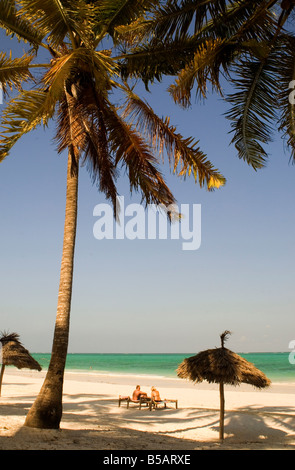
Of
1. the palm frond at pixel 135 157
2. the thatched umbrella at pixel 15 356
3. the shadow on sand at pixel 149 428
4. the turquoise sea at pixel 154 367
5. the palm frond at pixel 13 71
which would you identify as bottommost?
the turquoise sea at pixel 154 367

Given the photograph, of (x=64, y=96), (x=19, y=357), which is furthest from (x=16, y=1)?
(x=19, y=357)

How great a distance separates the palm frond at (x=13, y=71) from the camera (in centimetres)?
832

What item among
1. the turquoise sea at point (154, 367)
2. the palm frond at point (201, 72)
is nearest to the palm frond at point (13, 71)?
the palm frond at point (201, 72)

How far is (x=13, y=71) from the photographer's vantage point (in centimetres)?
854

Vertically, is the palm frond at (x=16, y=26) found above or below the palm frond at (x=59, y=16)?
above

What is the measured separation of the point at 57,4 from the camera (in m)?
7.17

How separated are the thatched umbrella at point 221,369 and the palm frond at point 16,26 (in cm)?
847

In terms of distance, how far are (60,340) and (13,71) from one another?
578cm

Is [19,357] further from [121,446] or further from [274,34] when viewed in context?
[274,34]

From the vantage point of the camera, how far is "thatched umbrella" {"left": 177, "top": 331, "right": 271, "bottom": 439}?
10211 millimetres

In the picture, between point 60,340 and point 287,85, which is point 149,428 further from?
point 287,85

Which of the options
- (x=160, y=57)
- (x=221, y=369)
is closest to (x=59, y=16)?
(x=160, y=57)

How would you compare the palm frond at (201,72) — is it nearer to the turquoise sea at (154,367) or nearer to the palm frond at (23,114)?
the palm frond at (23,114)

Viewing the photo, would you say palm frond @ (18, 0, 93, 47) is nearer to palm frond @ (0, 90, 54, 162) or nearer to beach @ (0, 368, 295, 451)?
palm frond @ (0, 90, 54, 162)
